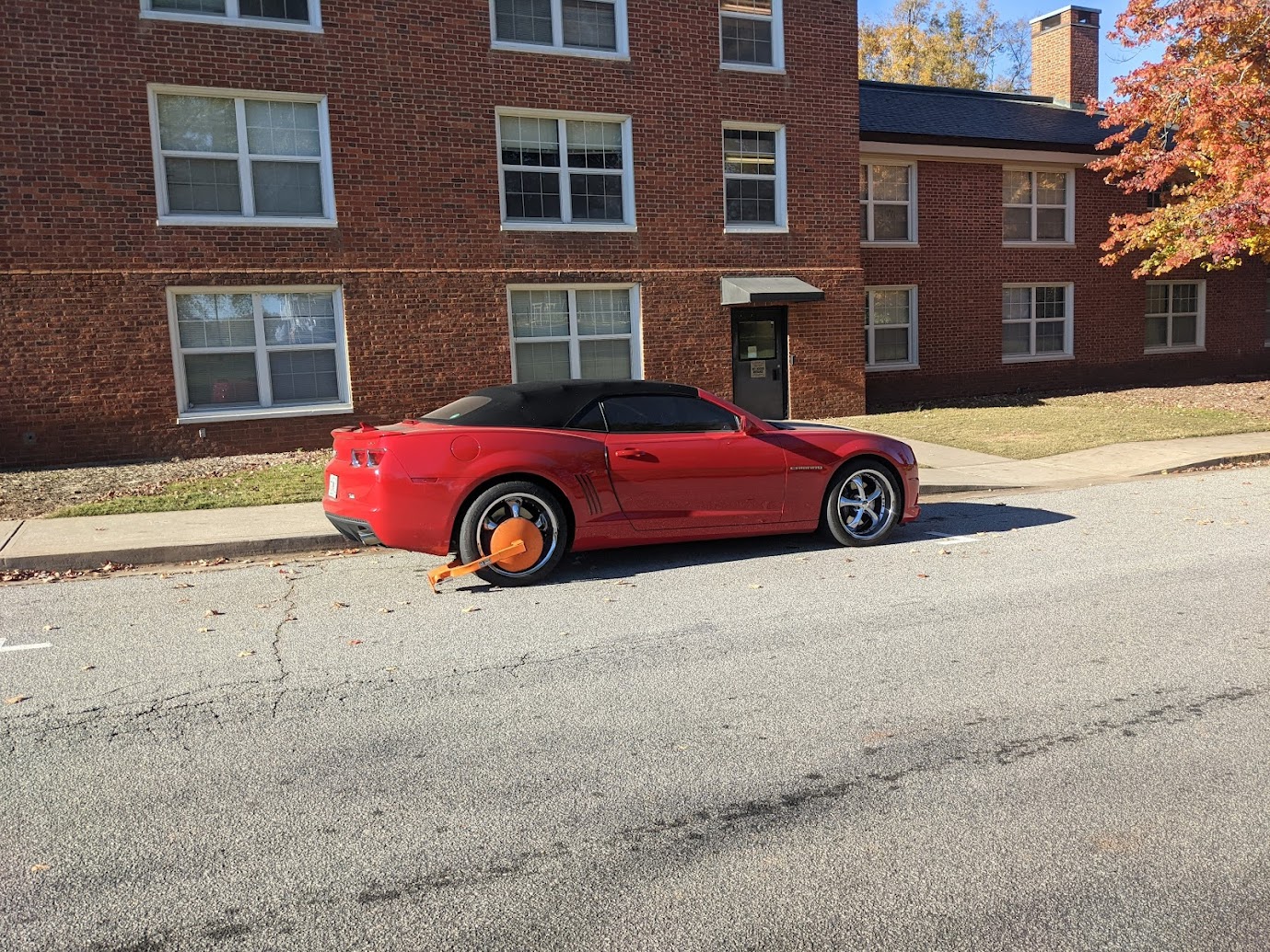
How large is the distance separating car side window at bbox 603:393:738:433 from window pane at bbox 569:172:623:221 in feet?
29.6

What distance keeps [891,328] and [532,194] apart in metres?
8.57

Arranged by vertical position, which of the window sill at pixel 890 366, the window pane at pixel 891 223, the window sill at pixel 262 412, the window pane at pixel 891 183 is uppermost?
the window pane at pixel 891 183

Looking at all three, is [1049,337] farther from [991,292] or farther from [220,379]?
[220,379]

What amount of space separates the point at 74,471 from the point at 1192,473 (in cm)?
1339

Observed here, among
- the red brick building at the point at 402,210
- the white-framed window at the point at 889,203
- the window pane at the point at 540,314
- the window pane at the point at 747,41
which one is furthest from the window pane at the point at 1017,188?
the window pane at the point at 540,314

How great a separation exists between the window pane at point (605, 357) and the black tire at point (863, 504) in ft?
28.2

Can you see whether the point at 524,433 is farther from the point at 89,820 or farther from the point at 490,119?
the point at 490,119

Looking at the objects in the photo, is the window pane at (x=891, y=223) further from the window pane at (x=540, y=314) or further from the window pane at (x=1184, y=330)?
the window pane at (x=1184, y=330)

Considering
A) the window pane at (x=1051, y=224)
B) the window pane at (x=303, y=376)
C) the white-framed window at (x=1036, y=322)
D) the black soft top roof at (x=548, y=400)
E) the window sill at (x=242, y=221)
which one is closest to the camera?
the black soft top roof at (x=548, y=400)

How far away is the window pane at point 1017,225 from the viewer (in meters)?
21.6

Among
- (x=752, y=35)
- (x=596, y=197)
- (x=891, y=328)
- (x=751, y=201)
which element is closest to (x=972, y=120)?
(x=891, y=328)

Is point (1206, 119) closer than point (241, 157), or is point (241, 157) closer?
point (241, 157)

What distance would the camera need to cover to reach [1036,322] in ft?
72.6

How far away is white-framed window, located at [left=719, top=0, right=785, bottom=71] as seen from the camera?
16.6 m
